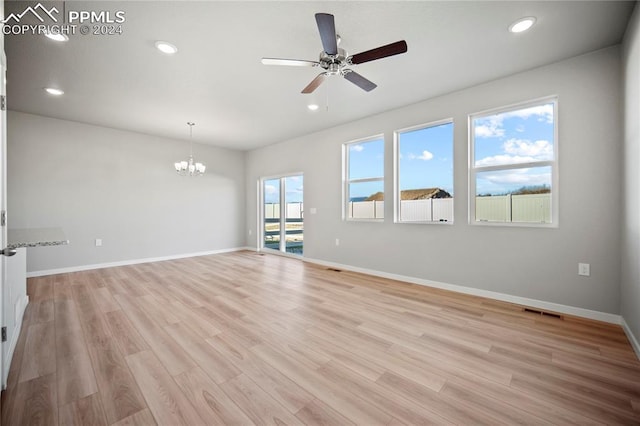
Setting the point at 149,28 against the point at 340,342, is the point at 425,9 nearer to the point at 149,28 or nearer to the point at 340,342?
the point at 149,28

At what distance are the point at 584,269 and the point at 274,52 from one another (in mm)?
3927

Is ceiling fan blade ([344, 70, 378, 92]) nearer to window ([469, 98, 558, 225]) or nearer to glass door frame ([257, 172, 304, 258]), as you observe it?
window ([469, 98, 558, 225])

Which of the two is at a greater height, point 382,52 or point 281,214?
point 382,52

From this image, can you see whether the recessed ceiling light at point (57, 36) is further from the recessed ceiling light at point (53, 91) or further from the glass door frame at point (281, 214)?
the glass door frame at point (281, 214)

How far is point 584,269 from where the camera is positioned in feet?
8.82

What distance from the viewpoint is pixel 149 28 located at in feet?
7.50

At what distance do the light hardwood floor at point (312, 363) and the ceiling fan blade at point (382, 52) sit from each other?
2.38 meters

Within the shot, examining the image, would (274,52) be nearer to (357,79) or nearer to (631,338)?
(357,79)

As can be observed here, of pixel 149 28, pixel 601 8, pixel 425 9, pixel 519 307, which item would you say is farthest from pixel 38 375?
pixel 601 8

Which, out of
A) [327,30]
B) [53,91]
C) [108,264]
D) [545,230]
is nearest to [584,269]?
[545,230]

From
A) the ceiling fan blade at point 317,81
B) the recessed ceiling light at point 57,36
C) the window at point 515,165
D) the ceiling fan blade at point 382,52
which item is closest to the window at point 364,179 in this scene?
the window at point 515,165

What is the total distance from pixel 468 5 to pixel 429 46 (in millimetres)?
511

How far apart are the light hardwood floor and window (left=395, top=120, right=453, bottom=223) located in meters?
1.29

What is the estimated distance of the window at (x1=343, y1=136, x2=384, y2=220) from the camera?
4.49 meters
